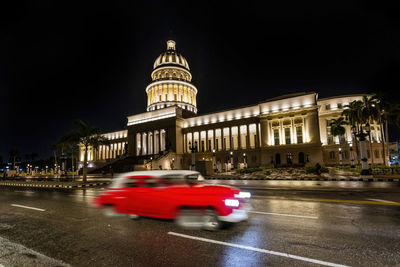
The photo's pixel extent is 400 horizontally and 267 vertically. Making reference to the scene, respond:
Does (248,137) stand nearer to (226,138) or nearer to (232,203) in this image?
(226,138)

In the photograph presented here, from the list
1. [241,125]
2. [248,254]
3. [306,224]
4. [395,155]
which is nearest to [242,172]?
[241,125]

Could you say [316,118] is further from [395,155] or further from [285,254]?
[395,155]

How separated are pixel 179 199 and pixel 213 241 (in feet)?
5.12

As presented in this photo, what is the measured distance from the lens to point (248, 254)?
4.34m

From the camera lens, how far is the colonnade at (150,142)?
212ft

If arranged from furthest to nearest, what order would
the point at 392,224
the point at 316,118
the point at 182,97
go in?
the point at 182,97 → the point at 316,118 → the point at 392,224

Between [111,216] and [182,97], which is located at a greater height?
[182,97]

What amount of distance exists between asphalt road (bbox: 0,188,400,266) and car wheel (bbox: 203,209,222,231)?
8.6 inches

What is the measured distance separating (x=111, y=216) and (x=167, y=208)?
2718 mm

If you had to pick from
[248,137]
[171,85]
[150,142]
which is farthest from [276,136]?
[171,85]

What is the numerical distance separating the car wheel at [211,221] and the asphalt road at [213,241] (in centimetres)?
22

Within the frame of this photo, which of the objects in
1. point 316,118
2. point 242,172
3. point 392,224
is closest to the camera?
point 392,224

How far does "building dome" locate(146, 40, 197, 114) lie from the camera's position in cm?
7719

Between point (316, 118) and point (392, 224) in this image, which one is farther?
point (316, 118)
